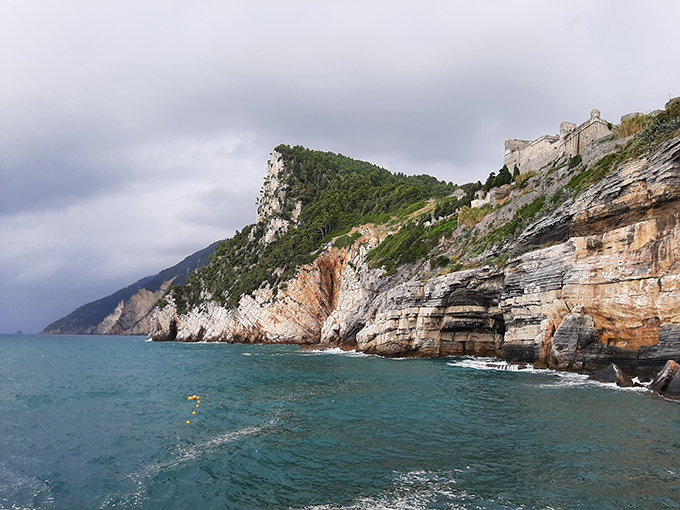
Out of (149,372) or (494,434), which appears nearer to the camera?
(494,434)

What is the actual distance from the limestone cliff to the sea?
12.7 feet

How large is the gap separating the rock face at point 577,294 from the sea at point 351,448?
3463 mm

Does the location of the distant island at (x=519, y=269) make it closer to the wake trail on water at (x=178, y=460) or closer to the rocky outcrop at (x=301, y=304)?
the rocky outcrop at (x=301, y=304)

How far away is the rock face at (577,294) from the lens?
2103 cm

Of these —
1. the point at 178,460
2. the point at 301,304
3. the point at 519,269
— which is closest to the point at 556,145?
the point at 519,269

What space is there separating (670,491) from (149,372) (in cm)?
3431

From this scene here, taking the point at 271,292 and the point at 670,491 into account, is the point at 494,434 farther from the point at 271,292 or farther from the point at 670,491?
the point at 271,292

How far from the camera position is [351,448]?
1189cm

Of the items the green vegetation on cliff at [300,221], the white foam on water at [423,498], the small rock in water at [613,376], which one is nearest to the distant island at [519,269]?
the green vegetation on cliff at [300,221]

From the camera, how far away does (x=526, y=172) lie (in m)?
50.1

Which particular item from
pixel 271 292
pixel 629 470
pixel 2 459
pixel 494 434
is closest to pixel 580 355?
pixel 494 434

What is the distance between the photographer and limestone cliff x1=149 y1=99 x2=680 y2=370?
21359 mm

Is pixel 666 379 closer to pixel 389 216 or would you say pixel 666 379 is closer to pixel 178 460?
pixel 178 460

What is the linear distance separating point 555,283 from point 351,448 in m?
20.3
